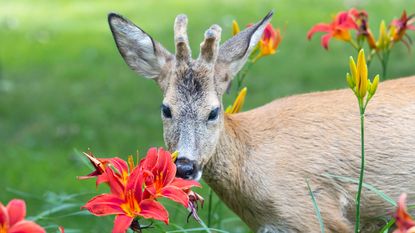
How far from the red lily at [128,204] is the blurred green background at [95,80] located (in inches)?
85.2

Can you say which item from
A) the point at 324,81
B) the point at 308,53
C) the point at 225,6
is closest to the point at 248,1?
the point at 225,6

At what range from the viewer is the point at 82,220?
7.92 metres

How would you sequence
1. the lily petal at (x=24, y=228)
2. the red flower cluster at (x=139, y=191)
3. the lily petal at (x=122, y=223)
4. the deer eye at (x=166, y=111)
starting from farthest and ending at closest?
1. the deer eye at (x=166, y=111)
2. the red flower cluster at (x=139, y=191)
3. the lily petal at (x=122, y=223)
4. the lily petal at (x=24, y=228)

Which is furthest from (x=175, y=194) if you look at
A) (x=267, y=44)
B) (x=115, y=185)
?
(x=267, y=44)

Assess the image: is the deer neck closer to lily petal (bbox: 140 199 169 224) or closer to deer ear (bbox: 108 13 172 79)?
deer ear (bbox: 108 13 172 79)

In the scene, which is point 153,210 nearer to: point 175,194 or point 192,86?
point 175,194

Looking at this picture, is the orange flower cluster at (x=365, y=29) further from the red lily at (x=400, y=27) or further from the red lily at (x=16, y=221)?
the red lily at (x=16, y=221)

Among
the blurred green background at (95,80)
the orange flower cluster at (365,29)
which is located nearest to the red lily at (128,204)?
the blurred green background at (95,80)

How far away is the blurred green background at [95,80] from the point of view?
29.8 feet

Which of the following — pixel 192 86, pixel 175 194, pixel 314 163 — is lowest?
pixel 314 163

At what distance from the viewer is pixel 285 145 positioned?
5258mm

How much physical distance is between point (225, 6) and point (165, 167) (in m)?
13.2

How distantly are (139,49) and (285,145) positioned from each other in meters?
0.95

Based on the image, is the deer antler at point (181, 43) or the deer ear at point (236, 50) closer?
the deer antler at point (181, 43)
